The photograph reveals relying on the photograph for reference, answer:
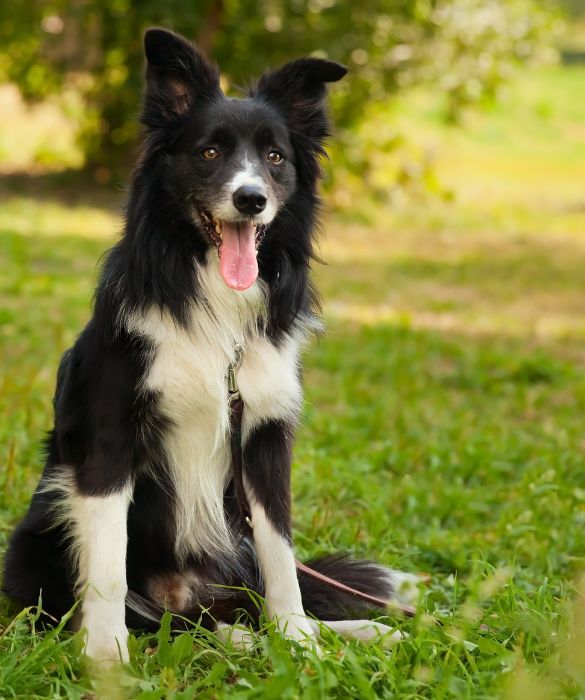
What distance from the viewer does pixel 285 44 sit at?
13.1 meters

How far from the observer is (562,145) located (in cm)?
2267

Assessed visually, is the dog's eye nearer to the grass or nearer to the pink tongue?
the pink tongue

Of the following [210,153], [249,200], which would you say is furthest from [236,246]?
[210,153]

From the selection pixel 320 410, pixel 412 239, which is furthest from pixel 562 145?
pixel 320 410

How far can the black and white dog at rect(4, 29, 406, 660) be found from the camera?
10.1 feet

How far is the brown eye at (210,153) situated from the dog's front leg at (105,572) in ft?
3.58

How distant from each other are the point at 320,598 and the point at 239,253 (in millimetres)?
1277

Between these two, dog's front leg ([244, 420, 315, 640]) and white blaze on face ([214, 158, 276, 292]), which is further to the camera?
dog's front leg ([244, 420, 315, 640])

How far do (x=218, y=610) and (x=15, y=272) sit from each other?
251 inches

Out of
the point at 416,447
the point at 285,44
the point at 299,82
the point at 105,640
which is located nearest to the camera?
the point at 105,640

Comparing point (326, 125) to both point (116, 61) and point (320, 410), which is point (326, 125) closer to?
point (320, 410)

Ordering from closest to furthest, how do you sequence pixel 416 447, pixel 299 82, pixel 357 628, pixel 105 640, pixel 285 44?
pixel 105 640 < pixel 357 628 < pixel 299 82 < pixel 416 447 < pixel 285 44

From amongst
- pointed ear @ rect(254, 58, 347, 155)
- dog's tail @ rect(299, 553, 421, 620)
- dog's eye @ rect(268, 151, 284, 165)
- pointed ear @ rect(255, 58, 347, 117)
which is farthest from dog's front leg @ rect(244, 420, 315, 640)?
pointed ear @ rect(255, 58, 347, 117)

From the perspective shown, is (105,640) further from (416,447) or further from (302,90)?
(416,447)
